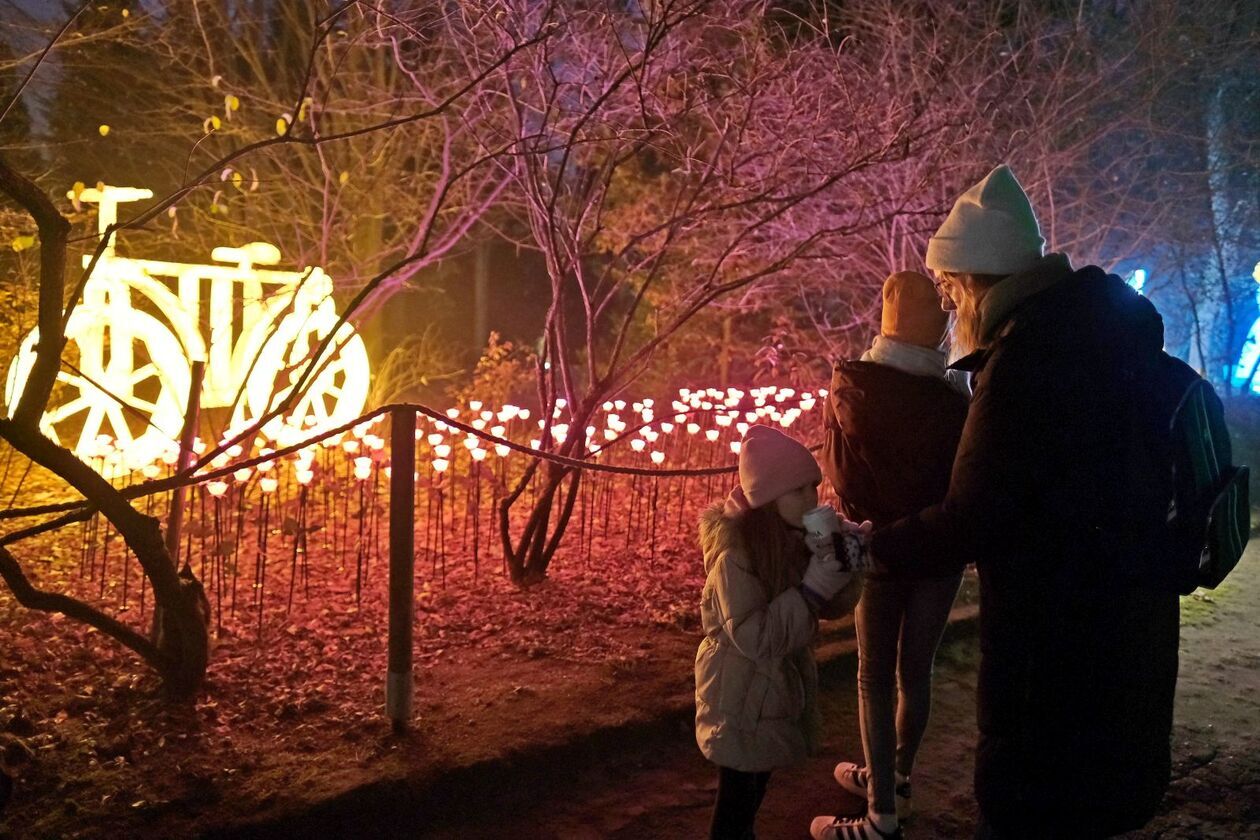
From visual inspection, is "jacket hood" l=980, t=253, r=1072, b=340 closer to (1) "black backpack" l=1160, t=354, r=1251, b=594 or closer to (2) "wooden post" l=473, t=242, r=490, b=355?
(1) "black backpack" l=1160, t=354, r=1251, b=594

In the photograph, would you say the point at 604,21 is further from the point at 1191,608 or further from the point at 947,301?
the point at 1191,608

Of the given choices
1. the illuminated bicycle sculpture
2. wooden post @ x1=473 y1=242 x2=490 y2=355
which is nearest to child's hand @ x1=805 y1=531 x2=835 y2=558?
the illuminated bicycle sculpture

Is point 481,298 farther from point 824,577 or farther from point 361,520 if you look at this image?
point 824,577

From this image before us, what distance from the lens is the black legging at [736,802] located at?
2.41 m

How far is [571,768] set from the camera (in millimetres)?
3312

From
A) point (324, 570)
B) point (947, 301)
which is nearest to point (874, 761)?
point (947, 301)

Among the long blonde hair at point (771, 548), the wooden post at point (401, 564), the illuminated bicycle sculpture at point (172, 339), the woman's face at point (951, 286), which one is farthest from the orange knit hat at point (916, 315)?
the illuminated bicycle sculpture at point (172, 339)

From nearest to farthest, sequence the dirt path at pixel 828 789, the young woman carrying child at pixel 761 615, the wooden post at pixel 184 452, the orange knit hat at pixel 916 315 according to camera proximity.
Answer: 1. the young woman carrying child at pixel 761 615
2. the orange knit hat at pixel 916 315
3. the dirt path at pixel 828 789
4. the wooden post at pixel 184 452

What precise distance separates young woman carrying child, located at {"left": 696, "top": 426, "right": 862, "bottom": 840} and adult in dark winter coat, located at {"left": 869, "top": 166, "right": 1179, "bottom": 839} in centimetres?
50

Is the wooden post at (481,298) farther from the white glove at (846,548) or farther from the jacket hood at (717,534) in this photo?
the white glove at (846,548)

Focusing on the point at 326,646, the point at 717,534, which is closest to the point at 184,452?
the point at 326,646

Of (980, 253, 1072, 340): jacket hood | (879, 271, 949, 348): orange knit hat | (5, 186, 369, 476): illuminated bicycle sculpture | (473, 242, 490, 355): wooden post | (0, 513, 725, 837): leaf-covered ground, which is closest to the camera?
(980, 253, 1072, 340): jacket hood

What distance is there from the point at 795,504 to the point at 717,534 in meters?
0.22

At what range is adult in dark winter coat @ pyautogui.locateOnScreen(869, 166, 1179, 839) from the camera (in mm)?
1652
